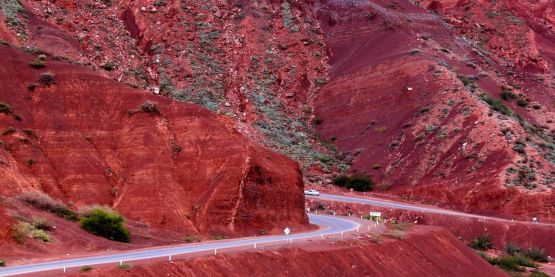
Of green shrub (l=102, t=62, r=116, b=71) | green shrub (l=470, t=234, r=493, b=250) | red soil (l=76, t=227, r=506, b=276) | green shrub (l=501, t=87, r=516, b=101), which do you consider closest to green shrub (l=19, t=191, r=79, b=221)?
red soil (l=76, t=227, r=506, b=276)

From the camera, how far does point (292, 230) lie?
40562mm

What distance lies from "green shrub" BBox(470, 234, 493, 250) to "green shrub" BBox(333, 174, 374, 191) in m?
14.6

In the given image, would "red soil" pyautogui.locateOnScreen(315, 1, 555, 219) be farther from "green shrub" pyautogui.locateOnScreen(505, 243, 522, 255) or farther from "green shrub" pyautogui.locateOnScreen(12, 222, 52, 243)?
"green shrub" pyautogui.locateOnScreen(12, 222, 52, 243)

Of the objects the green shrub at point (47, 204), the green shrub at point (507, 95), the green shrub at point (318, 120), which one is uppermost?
the green shrub at point (507, 95)

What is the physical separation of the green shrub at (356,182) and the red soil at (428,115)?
4.19ft

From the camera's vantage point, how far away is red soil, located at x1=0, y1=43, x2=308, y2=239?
3484cm

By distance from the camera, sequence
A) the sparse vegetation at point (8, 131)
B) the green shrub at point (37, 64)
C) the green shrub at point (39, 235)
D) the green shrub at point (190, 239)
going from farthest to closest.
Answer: the green shrub at point (37, 64) < the sparse vegetation at point (8, 131) < the green shrub at point (190, 239) < the green shrub at point (39, 235)

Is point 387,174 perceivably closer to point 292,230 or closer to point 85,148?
point 292,230

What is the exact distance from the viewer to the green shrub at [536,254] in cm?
5186

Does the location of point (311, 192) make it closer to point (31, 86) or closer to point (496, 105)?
point (496, 105)

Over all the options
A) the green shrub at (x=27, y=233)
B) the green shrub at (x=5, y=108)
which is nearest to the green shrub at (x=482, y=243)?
the green shrub at (x=5, y=108)

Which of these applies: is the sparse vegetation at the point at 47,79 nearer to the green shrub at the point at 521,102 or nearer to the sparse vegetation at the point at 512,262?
the sparse vegetation at the point at 512,262

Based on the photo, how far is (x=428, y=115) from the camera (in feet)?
236

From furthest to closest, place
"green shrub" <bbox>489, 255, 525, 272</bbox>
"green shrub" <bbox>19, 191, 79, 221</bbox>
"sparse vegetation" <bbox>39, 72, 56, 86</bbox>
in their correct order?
"green shrub" <bbox>489, 255, 525, 272</bbox> < "sparse vegetation" <bbox>39, 72, 56, 86</bbox> < "green shrub" <bbox>19, 191, 79, 221</bbox>
